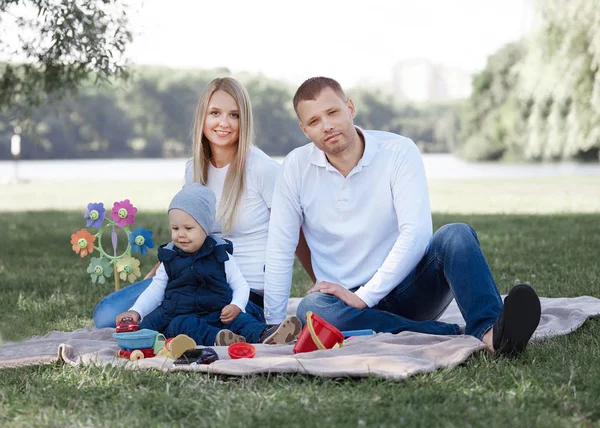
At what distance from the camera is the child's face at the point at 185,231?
358 cm

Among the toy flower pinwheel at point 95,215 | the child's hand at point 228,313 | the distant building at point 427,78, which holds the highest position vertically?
the distant building at point 427,78

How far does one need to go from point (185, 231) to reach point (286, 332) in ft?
2.23

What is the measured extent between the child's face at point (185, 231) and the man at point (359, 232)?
34 cm

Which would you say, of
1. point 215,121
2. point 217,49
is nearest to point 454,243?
point 215,121

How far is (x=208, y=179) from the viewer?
4.01 metres

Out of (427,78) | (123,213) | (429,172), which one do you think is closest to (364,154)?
(123,213)

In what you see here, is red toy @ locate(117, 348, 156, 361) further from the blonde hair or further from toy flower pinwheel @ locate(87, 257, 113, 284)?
toy flower pinwheel @ locate(87, 257, 113, 284)

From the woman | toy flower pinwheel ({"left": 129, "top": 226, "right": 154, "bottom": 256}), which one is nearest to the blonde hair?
the woman

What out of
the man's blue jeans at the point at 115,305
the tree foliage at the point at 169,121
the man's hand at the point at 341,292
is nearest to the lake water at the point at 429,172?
the tree foliage at the point at 169,121

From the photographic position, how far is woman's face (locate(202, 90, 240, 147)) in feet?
12.8

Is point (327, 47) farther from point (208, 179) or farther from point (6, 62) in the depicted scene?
point (208, 179)

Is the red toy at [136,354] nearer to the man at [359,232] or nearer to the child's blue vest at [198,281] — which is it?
the child's blue vest at [198,281]

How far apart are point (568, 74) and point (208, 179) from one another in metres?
10.1

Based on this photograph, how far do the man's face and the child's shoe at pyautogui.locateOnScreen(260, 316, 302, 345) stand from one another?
76cm
